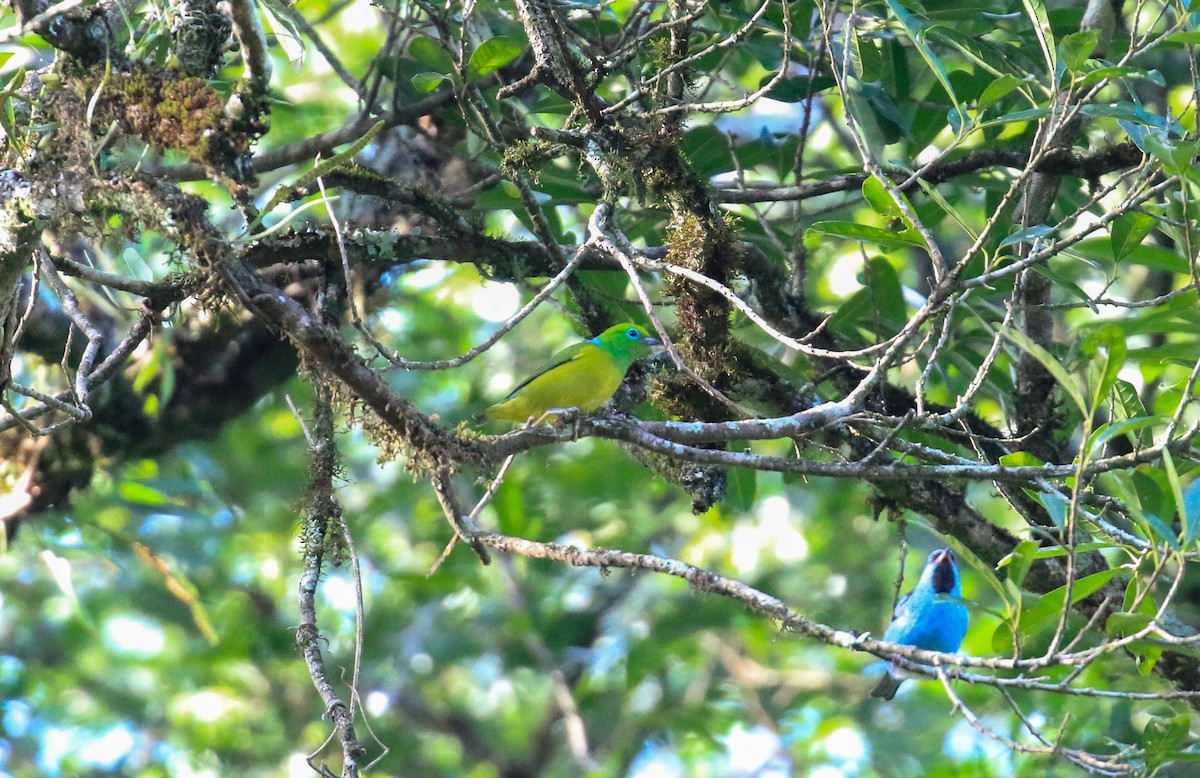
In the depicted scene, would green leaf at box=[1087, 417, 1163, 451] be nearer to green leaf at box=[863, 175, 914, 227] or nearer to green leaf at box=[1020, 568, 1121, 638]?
green leaf at box=[1020, 568, 1121, 638]

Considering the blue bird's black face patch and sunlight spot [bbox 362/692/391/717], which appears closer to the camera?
the blue bird's black face patch

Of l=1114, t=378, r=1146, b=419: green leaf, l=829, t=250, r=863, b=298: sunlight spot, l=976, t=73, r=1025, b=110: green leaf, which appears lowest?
l=1114, t=378, r=1146, b=419: green leaf

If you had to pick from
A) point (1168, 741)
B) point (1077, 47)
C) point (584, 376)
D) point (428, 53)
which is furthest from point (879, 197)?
point (428, 53)

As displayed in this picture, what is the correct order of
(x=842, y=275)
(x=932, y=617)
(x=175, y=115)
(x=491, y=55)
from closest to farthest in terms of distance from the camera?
(x=175, y=115)
(x=491, y=55)
(x=932, y=617)
(x=842, y=275)

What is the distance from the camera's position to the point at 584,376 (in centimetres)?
465

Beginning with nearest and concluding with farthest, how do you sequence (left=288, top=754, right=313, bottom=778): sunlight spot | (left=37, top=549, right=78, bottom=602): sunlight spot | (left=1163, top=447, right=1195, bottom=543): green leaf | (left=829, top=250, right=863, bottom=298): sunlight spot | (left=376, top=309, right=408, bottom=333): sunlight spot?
(left=1163, top=447, right=1195, bottom=543): green leaf → (left=37, top=549, right=78, bottom=602): sunlight spot → (left=376, top=309, right=408, bottom=333): sunlight spot → (left=288, top=754, right=313, bottom=778): sunlight spot → (left=829, top=250, right=863, bottom=298): sunlight spot

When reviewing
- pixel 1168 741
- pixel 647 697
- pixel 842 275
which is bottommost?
pixel 1168 741

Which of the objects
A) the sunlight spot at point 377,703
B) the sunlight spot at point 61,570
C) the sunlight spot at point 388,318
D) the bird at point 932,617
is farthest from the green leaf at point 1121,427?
the sunlight spot at point 377,703

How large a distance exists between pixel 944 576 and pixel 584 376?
111 inches

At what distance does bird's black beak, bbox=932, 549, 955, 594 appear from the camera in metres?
6.29

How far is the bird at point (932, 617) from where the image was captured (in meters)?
6.05

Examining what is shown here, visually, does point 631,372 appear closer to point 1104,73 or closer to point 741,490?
point 741,490

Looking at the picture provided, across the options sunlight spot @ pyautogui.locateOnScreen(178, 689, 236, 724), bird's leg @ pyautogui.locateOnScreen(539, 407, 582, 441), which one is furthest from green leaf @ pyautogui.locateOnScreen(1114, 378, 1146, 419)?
sunlight spot @ pyautogui.locateOnScreen(178, 689, 236, 724)

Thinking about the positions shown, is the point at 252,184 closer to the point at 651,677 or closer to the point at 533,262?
the point at 533,262
